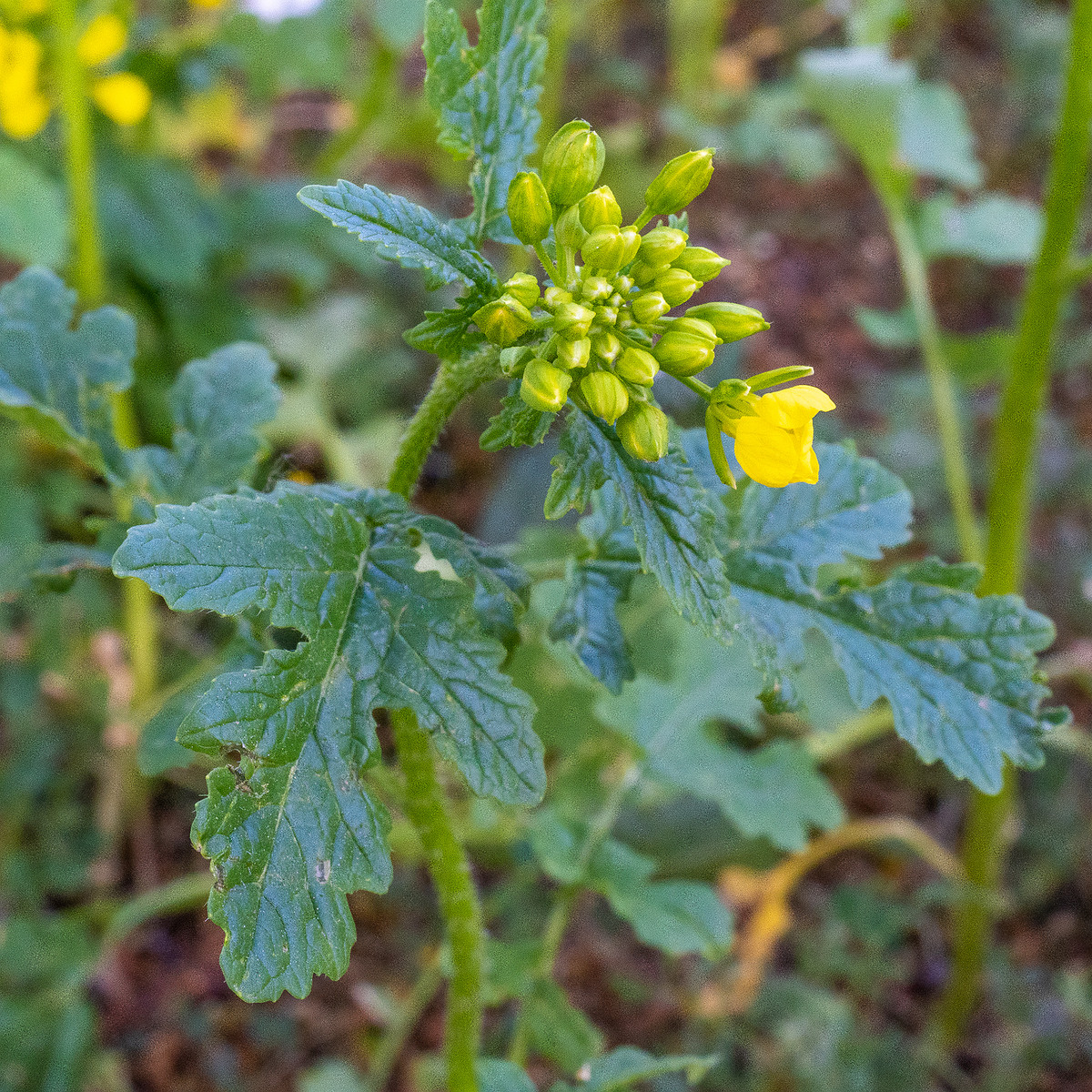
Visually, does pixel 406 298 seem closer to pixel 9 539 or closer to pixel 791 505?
pixel 9 539

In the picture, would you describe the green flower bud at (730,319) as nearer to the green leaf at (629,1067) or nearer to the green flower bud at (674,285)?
the green flower bud at (674,285)

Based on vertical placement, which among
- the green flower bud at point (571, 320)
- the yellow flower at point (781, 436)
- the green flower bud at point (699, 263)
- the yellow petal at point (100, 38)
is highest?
the green flower bud at point (699, 263)

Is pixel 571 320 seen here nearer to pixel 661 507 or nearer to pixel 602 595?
pixel 661 507

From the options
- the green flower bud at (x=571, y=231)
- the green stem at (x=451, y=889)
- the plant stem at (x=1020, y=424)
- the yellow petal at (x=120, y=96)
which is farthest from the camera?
the yellow petal at (x=120, y=96)

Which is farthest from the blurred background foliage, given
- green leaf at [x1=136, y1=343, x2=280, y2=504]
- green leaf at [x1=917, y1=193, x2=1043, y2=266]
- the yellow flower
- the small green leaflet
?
the yellow flower

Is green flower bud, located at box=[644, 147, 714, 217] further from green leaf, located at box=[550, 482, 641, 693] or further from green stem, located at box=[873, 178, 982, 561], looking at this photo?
green stem, located at box=[873, 178, 982, 561]

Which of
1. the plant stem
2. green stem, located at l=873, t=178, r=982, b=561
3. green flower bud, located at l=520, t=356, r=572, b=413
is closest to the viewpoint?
green flower bud, located at l=520, t=356, r=572, b=413

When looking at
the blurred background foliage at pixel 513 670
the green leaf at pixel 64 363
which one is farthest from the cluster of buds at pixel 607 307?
the green leaf at pixel 64 363
